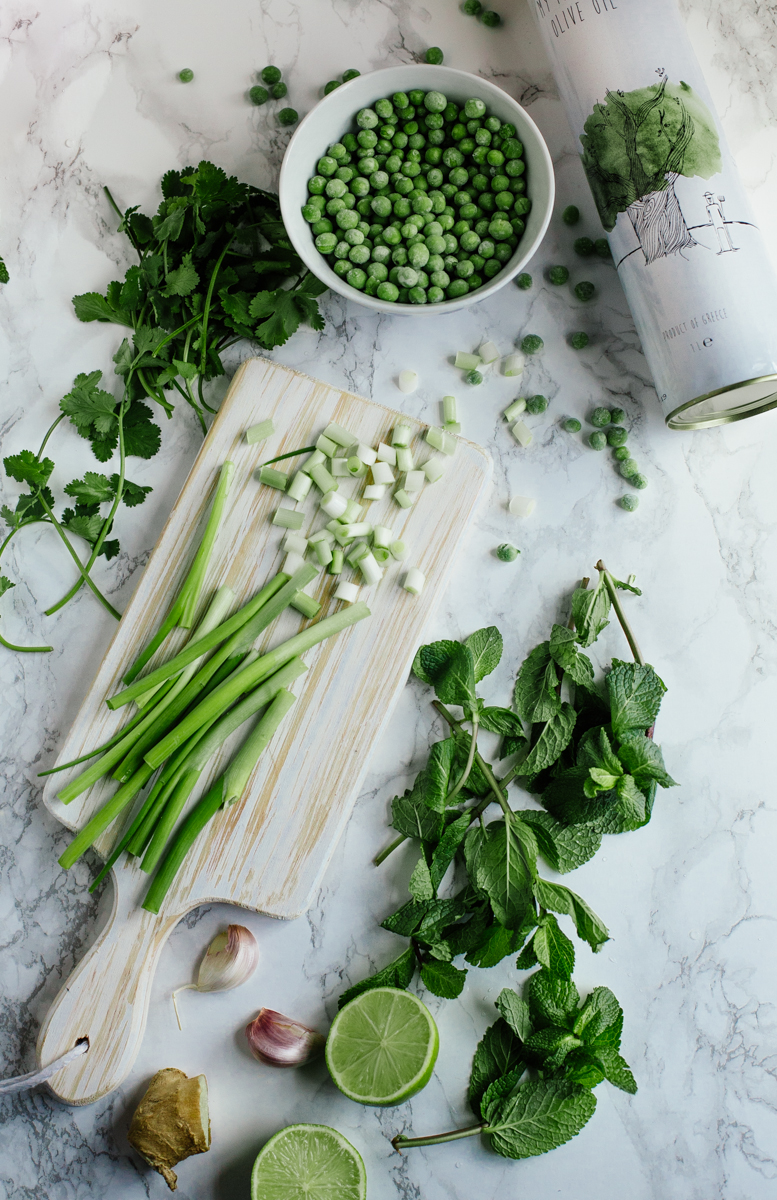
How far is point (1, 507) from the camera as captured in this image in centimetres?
173

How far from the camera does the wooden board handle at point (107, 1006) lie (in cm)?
152

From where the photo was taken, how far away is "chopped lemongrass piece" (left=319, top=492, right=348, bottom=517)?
63.9 inches

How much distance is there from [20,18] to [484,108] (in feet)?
3.63

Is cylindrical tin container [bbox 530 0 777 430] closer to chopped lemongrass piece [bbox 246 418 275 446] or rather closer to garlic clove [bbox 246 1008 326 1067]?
chopped lemongrass piece [bbox 246 418 275 446]

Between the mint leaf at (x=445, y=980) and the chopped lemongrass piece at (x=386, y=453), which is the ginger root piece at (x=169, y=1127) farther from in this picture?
the chopped lemongrass piece at (x=386, y=453)

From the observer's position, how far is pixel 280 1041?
1558 mm

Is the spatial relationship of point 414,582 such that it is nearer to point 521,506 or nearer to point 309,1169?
point 521,506

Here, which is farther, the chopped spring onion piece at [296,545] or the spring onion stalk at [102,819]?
the chopped spring onion piece at [296,545]

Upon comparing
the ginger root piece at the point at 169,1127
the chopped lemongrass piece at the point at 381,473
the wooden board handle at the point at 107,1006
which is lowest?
the ginger root piece at the point at 169,1127

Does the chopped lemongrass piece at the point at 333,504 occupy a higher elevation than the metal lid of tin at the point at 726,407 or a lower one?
higher

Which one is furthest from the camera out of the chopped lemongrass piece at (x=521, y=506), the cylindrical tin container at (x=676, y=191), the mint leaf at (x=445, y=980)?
the chopped lemongrass piece at (x=521, y=506)

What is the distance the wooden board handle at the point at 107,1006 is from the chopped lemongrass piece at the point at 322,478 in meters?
0.91

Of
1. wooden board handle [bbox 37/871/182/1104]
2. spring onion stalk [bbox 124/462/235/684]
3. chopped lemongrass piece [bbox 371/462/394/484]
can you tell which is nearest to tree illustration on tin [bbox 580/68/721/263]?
chopped lemongrass piece [bbox 371/462/394/484]

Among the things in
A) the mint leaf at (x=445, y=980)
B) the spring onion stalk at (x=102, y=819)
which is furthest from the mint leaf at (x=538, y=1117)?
the spring onion stalk at (x=102, y=819)
